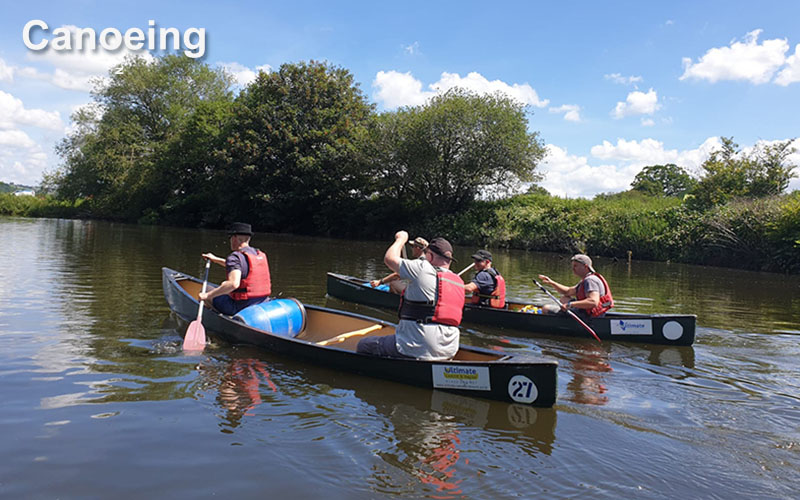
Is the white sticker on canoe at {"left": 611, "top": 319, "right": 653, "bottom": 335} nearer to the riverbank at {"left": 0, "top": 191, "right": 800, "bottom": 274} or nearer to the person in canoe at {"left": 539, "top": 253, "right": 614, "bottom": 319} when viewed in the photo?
the person in canoe at {"left": 539, "top": 253, "right": 614, "bottom": 319}

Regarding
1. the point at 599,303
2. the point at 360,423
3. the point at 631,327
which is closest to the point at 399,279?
the point at 599,303

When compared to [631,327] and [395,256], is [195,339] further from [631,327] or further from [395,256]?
[631,327]

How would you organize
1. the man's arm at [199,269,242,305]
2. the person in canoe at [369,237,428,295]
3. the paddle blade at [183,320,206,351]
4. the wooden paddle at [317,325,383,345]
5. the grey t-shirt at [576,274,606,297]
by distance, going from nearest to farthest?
the paddle blade at [183,320,206,351]
the man's arm at [199,269,242,305]
the wooden paddle at [317,325,383,345]
the person in canoe at [369,237,428,295]
the grey t-shirt at [576,274,606,297]

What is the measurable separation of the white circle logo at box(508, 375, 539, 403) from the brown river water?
0.13 meters

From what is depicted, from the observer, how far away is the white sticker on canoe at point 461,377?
5.62 metres

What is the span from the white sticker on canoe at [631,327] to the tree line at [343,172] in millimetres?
16961

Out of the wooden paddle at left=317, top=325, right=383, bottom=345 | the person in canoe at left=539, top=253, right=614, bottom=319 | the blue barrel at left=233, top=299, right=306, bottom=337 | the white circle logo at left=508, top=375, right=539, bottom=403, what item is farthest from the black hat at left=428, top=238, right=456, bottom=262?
the person in canoe at left=539, top=253, right=614, bottom=319

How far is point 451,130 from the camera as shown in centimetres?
3388

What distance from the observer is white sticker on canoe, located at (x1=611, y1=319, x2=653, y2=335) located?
881 centimetres

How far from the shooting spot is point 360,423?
5148 mm

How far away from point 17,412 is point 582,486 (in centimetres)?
468

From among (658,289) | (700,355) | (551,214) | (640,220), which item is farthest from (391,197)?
(700,355)

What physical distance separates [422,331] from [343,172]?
33045mm

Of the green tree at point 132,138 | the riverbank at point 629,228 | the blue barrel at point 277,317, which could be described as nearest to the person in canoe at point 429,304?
the blue barrel at point 277,317
